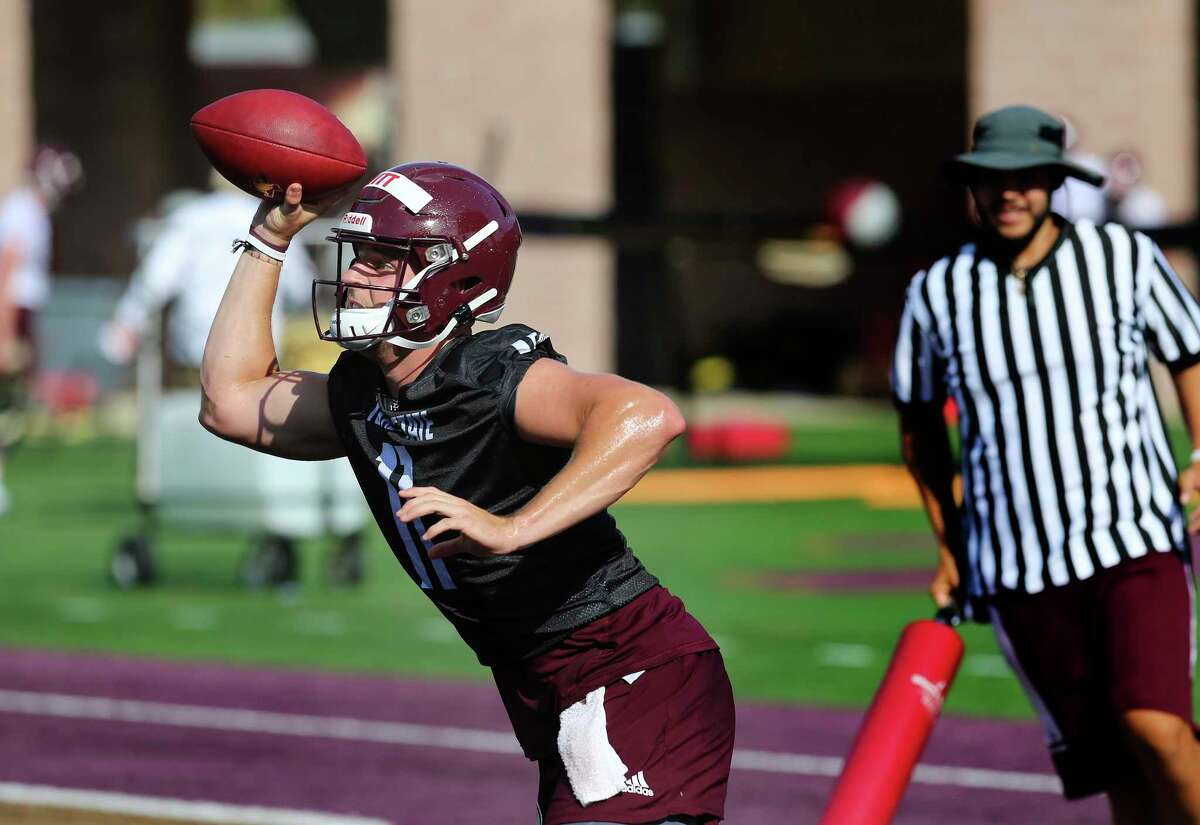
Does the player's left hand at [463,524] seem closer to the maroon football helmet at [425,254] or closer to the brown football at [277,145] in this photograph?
the maroon football helmet at [425,254]

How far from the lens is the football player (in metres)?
4.00

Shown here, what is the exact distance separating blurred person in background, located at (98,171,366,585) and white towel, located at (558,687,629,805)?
7.47 meters

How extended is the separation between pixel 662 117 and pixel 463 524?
3134 cm

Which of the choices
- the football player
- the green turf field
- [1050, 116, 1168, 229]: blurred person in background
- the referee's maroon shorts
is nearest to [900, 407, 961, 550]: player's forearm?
the referee's maroon shorts

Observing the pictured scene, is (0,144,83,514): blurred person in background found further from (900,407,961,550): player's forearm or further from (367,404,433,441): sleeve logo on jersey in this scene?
(367,404,433,441): sleeve logo on jersey

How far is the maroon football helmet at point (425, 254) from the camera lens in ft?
13.1

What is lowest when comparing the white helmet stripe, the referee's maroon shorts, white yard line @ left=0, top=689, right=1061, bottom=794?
white yard line @ left=0, top=689, right=1061, bottom=794

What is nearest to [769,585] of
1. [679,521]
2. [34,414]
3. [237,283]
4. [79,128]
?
[679,521]

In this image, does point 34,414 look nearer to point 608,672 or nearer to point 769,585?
point 769,585

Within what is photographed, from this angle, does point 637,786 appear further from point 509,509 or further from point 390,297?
point 390,297

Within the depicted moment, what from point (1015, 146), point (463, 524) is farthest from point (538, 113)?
point (463, 524)

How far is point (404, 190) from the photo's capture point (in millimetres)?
4102

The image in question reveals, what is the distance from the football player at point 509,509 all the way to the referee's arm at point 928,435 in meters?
1.81

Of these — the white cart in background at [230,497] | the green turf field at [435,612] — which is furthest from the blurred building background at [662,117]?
the white cart in background at [230,497]
